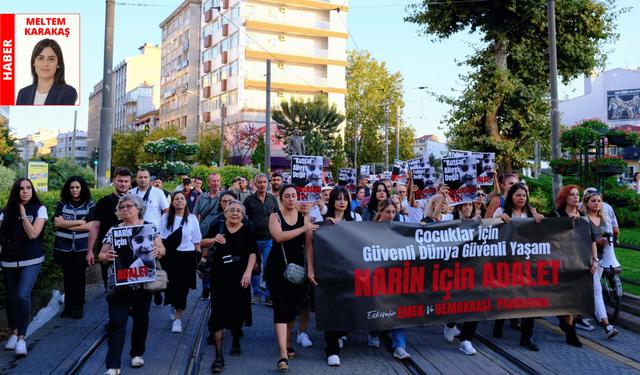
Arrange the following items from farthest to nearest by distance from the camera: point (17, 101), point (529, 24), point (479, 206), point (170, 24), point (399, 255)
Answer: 1. point (170, 24)
2. point (529, 24)
3. point (479, 206)
4. point (17, 101)
5. point (399, 255)

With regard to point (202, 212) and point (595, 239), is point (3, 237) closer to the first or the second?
point (202, 212)

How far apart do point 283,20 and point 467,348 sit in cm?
5349

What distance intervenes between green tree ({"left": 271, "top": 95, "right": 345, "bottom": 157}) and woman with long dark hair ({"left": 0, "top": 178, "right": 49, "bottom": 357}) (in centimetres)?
4286

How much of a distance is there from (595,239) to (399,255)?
260 centimetres

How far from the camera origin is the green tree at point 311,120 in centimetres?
4972

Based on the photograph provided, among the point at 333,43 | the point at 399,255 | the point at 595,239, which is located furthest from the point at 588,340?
the point at 333,43

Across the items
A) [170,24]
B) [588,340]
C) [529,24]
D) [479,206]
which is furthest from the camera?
[170,24]

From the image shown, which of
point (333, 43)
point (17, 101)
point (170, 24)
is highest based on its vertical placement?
point (170, 24)

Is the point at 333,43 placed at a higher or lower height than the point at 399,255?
higher

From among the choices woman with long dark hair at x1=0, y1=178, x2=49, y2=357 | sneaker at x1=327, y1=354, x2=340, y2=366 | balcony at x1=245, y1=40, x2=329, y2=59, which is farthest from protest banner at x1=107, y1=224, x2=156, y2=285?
balcony at x1=245, y1=40, x2=329, y2=59

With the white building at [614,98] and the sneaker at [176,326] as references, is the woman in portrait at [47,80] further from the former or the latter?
the white building at [614,98]

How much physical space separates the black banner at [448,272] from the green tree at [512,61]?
520 inches

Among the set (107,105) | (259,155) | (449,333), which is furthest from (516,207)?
(259,155)

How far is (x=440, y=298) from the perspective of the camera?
21.1 ft
